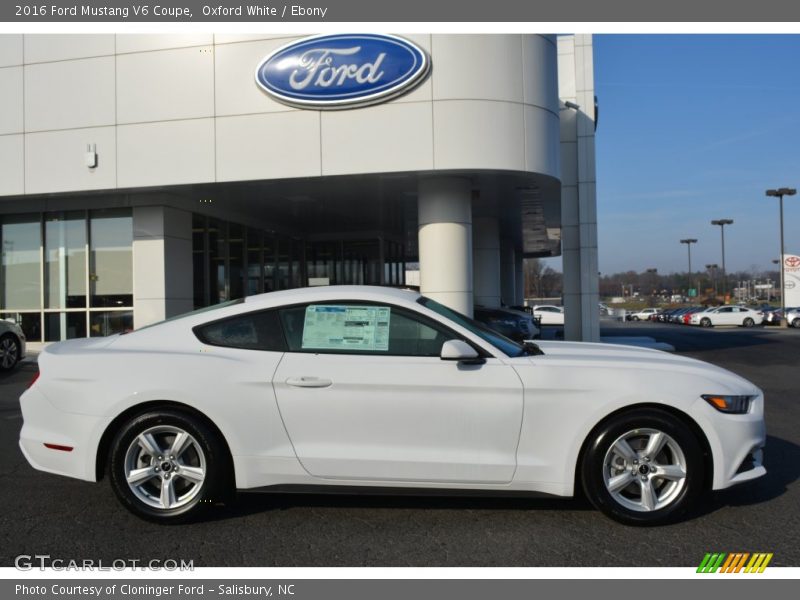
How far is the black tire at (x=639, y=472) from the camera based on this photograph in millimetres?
3896

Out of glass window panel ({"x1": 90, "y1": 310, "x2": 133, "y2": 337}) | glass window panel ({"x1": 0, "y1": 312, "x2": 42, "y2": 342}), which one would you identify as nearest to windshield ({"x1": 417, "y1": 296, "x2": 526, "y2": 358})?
glass window panel ({"x1": 90, "y1": 310, "x2": 133, "y2": 337})

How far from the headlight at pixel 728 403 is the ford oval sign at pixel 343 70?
28.8ft

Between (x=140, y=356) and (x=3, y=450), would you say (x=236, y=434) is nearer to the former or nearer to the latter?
(x=140, y=356)

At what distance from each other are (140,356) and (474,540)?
7.94ft

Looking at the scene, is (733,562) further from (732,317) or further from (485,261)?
(732,317)

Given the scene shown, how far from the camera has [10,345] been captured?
38.1 ft

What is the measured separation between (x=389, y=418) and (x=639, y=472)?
1573 millimetres

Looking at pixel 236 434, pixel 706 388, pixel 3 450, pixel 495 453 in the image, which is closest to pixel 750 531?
pixel 706 388

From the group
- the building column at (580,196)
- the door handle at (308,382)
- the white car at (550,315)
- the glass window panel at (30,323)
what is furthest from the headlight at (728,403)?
the white car at (550,315)

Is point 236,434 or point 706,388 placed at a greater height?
point 706,388

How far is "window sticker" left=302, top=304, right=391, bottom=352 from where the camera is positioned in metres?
4.15

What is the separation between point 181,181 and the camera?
1224 cm

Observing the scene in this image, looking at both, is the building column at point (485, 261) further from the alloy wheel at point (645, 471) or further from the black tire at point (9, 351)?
the alloy wheel at point (645, 471)

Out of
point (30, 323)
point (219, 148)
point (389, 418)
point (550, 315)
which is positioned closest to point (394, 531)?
point (389, 418)
